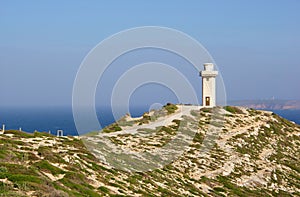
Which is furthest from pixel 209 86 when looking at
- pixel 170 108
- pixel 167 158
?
pixel 167 158

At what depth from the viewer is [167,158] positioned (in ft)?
155

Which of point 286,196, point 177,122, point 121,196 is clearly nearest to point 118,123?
point 177,122

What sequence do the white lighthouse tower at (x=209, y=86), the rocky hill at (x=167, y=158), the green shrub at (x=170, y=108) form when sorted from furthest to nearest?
the white lighthouse tower at (x=209, y=86), the green shrub at (x=170, y=108), the rocky hill at (x=167, y=158)

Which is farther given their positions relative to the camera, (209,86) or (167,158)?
(209,86)

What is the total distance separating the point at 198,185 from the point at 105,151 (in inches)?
375

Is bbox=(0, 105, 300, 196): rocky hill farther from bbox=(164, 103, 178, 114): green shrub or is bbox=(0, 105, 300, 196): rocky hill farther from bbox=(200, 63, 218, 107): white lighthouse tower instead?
bbox=(200, 63, 218, 107): white lighthouse tower

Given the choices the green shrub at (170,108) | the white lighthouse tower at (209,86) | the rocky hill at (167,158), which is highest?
the white lighthouse tower at (209,86)

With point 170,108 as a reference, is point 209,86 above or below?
above

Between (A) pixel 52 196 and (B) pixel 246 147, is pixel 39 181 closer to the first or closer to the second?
(A) pixel 52 196

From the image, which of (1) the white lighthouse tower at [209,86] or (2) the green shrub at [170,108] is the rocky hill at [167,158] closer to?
(2) the green shrub at [170,108]

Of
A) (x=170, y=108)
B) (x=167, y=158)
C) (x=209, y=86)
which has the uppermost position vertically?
(x=209, y=86)

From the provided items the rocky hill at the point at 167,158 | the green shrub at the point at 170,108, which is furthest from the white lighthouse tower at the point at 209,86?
the green shrub at the point at 170,108

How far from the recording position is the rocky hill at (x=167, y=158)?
1065 inches

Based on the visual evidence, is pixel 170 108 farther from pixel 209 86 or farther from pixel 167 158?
pixel 167 158
